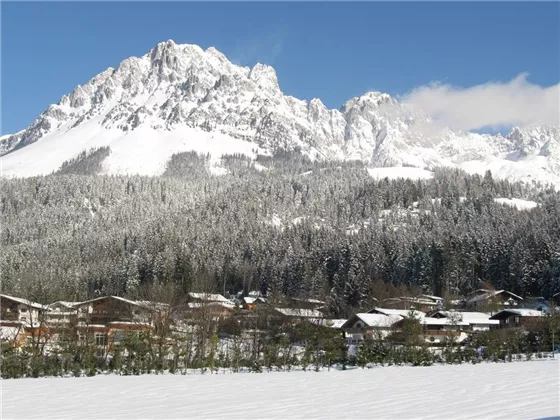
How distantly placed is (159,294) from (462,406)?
50122mm

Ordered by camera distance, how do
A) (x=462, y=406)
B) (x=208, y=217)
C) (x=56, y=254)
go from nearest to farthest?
1. (x=462, y=406)
2. (x=56, y=254)
3. (x=208, y=217)

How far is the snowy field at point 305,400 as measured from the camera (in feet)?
49.5

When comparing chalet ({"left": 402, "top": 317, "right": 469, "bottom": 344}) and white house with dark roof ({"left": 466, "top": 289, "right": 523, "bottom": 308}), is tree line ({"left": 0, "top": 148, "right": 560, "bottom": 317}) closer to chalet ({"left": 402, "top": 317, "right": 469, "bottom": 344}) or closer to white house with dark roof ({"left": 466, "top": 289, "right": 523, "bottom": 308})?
white house with dark roof ({"left": 466, "top": 289, "right": 523, "bottom": 308})

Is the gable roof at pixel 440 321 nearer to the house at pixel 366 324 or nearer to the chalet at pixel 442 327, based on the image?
the chalet at pixel 442 327

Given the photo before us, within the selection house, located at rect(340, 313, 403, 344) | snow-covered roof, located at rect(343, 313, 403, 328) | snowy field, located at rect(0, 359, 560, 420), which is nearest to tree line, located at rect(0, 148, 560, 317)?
house, located at rect(340, 313, 403, 344)

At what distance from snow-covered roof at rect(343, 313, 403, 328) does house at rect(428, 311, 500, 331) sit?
6.64m

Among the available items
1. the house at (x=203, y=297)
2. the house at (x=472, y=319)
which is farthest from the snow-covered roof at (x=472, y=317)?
the house at (x=203, y=297)

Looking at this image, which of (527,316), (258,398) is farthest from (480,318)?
(258,398)

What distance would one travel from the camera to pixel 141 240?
136 m

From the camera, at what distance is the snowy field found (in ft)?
49.5

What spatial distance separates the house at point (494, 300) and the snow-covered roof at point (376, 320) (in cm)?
1817

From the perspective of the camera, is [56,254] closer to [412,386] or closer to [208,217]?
[208,217]

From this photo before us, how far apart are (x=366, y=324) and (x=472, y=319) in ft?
47.7

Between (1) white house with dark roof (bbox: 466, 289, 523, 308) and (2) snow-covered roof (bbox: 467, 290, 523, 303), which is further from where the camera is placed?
(2) snow-covered roof (bbox: 467, 290, 523, 303)
